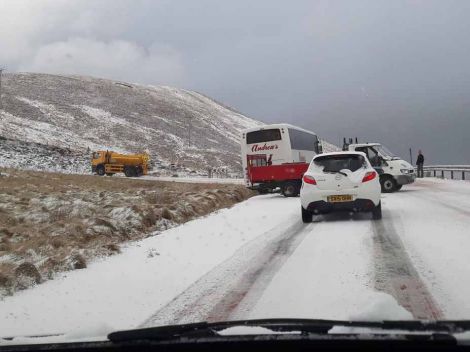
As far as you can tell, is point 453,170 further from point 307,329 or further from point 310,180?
point 307,329

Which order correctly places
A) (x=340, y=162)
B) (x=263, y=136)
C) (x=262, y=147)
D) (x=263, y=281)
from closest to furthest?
1. (x=263, y=281)
2. (x=340, y=162)
3. (x=262, y=147)
4. (x=263, y=136)

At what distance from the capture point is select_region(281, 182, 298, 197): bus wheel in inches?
825

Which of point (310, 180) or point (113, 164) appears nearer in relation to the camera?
point (310, 180)

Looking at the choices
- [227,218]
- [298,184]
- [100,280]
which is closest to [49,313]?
[100,280]

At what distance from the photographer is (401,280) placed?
5504 mm

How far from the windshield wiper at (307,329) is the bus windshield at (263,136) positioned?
69.9 feet

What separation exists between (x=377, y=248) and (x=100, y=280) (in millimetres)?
4285

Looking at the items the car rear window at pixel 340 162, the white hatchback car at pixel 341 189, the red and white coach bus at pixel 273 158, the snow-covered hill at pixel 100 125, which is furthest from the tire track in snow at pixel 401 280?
the snow-covered hill at pixel 100 125

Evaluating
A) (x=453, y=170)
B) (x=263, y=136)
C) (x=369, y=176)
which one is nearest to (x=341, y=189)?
(x=369, y=176)

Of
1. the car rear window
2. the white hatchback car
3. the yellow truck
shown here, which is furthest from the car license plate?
the yellow truck

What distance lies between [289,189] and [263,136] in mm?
4273

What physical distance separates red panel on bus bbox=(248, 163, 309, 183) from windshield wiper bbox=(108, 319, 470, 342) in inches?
711

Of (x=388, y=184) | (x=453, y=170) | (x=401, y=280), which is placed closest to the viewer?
(x=401, y=280)

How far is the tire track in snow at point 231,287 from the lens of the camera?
4.57 m
